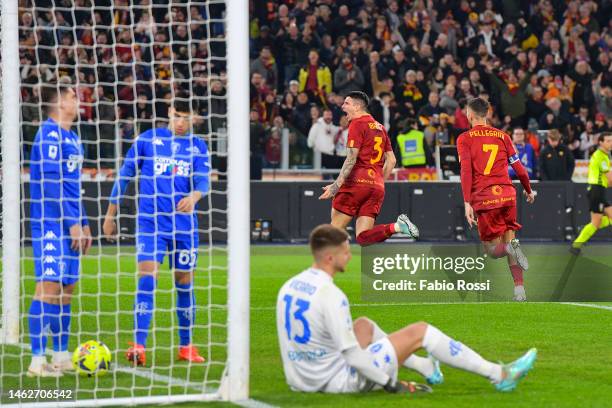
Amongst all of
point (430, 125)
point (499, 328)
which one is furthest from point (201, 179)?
point (430, 125)

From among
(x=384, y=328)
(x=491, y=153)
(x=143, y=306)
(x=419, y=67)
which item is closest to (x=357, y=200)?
(x=491, y=153)

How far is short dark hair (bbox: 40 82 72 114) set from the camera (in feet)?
27.0

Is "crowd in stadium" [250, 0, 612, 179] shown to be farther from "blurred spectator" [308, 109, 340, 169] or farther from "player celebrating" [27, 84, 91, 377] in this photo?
"player celebrating" [27, 84, 91, 377]

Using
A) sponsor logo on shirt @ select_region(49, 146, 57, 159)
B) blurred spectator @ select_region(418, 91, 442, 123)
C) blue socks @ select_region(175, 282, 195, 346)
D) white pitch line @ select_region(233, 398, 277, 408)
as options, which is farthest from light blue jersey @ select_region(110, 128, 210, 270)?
blurred spectator @ select_region(418, 91, 442, 123)

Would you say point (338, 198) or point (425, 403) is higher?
point (338, 198)

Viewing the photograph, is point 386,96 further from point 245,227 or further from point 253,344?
point 245,227

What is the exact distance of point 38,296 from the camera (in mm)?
8328

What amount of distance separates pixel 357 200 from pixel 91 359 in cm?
544

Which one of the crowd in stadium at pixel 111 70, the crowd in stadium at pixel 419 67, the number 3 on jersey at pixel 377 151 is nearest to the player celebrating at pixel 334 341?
the number 3 on jersey at pixel 377 151

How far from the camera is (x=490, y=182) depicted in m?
12.3

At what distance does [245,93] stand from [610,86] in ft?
66.7

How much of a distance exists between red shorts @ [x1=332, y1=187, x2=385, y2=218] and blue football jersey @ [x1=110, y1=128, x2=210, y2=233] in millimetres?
4323

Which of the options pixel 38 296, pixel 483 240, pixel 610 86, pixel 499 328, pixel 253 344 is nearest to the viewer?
pixel 38 296

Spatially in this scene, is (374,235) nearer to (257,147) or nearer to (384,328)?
(384,328)
